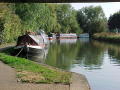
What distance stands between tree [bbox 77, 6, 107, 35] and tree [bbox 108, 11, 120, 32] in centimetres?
147

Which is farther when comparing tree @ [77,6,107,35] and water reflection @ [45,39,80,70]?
tree @ [77,6,107,35]

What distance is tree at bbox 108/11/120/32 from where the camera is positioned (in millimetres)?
87000

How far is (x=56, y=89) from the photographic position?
11.0m

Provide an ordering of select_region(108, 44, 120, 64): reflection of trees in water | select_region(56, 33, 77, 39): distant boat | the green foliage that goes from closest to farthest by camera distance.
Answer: select_region(108, 44, 120, 64): reflection of trees in water < the green foliage < select_region(56, 33, 77, 39): distant boat

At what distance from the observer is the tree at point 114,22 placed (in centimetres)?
8700

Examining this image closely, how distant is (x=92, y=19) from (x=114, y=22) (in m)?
10.3

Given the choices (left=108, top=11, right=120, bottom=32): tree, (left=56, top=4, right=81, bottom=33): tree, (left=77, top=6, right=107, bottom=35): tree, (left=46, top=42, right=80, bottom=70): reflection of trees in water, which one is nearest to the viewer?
(left=46, top=42, right=80, bottom=70): reflection of trees in water

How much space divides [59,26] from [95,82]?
6153cm

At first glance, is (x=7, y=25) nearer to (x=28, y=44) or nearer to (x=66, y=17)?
(x=28, y=44)

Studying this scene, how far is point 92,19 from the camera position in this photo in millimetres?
97750

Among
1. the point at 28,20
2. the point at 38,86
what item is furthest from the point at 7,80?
the point at 28,20

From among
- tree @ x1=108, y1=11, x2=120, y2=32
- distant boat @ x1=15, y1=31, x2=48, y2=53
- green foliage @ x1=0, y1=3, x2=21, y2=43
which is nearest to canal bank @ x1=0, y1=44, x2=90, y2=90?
distant boat @ x1=15, y1=31, x2=48, y2=53

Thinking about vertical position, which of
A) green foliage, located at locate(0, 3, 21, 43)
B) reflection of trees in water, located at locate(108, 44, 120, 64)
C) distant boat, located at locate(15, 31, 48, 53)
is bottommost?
reflection of trees in water, located at locate(108, 44, 120, 64)

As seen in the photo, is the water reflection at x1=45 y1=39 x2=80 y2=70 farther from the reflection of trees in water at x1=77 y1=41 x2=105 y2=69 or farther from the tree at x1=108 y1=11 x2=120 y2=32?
the tree at x1=108 y1=11 x2=120 y2=32
